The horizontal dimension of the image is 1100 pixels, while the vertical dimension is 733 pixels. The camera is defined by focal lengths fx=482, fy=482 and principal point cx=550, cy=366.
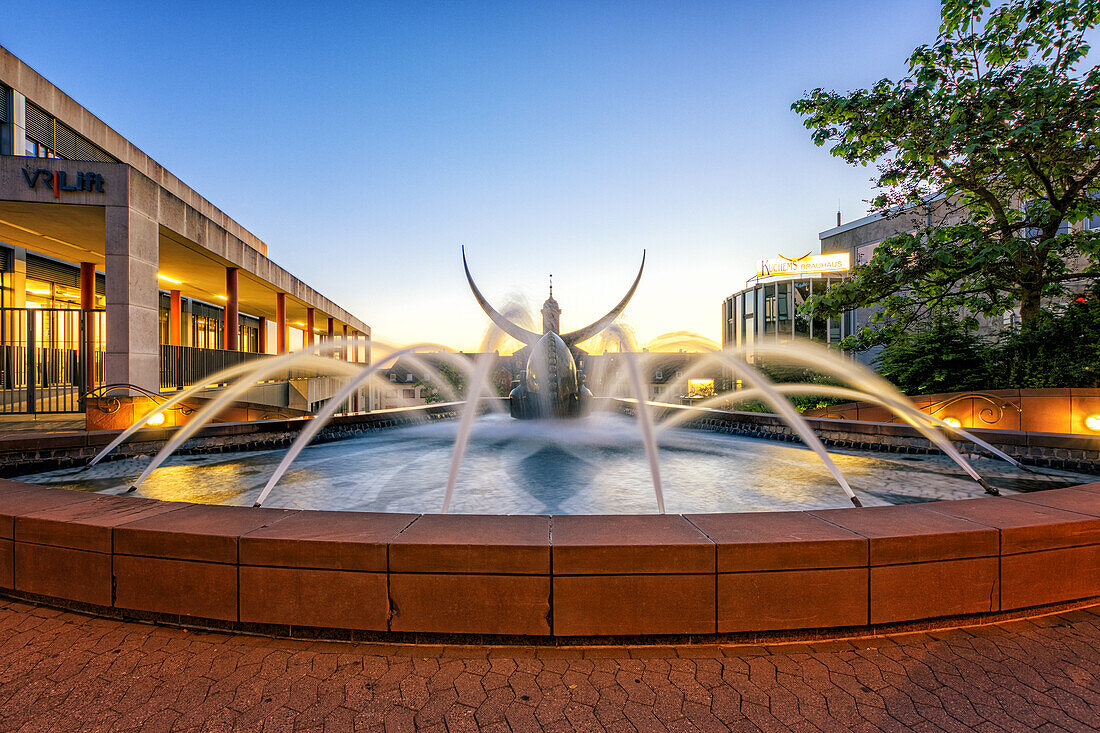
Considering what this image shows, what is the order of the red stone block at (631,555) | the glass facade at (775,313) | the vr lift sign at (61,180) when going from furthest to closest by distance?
the glass facade at (775,313) < the vr lift sign at (61,180) < the red stone block at (631,555)

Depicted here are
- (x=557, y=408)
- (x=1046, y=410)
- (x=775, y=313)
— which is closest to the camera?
(x=1046, y=410)

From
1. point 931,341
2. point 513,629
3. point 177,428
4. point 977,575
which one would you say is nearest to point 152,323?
point 177,428

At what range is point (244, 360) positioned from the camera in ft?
69.8

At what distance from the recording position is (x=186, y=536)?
2.98 metres

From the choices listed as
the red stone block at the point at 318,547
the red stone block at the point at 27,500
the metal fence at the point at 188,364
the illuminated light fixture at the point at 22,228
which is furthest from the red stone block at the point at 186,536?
the illuminated light fixture at the point at 22,228

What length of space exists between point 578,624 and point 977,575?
254 centimetres

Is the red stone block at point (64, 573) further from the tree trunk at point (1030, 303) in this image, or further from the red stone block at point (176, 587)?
→ the tree trunk at point (1030, 303)

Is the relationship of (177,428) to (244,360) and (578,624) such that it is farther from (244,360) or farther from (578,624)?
(244,360)

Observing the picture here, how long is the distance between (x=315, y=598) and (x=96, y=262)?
23847 millimetres

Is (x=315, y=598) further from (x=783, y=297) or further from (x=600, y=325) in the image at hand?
(x=783, y=297)

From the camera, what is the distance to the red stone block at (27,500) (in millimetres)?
3371

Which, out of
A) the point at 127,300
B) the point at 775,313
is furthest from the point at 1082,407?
the point at 775,313

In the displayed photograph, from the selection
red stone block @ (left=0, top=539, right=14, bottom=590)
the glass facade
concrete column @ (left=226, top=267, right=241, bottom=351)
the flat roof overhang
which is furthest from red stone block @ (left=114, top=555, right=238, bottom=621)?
the glass facade

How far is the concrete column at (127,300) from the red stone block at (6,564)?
10.4m
